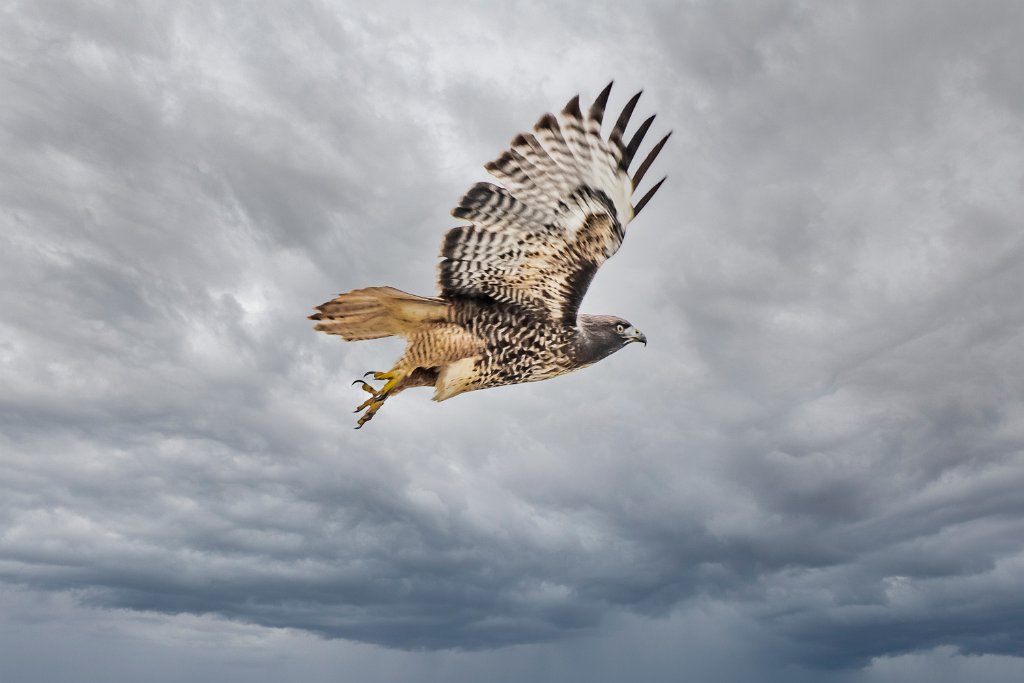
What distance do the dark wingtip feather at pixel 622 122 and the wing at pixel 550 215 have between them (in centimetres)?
1

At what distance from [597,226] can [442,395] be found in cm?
312

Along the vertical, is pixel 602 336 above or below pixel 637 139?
below

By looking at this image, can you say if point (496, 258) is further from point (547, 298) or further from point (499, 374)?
point (499, 374)

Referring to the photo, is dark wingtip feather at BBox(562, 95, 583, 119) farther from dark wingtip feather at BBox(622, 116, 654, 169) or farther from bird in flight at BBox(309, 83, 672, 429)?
dark wingtip feather at BBox(622, 116, 654, 169)

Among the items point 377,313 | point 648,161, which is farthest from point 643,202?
point 377,313

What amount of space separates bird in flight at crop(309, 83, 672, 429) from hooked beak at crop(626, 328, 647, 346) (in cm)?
132

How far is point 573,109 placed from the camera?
908 cm

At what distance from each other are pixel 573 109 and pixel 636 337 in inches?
142

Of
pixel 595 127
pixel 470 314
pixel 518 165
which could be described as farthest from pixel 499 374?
pixel 595 127

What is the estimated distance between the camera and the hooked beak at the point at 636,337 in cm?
1088

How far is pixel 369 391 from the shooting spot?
8.56 metres

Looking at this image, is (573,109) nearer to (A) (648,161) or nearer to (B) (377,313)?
(A) (648,161)

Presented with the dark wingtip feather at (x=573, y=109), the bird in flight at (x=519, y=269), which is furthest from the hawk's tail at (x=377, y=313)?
the dark wingtip feather at (x=573, y=109)

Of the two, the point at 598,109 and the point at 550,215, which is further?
the point at 550,215
